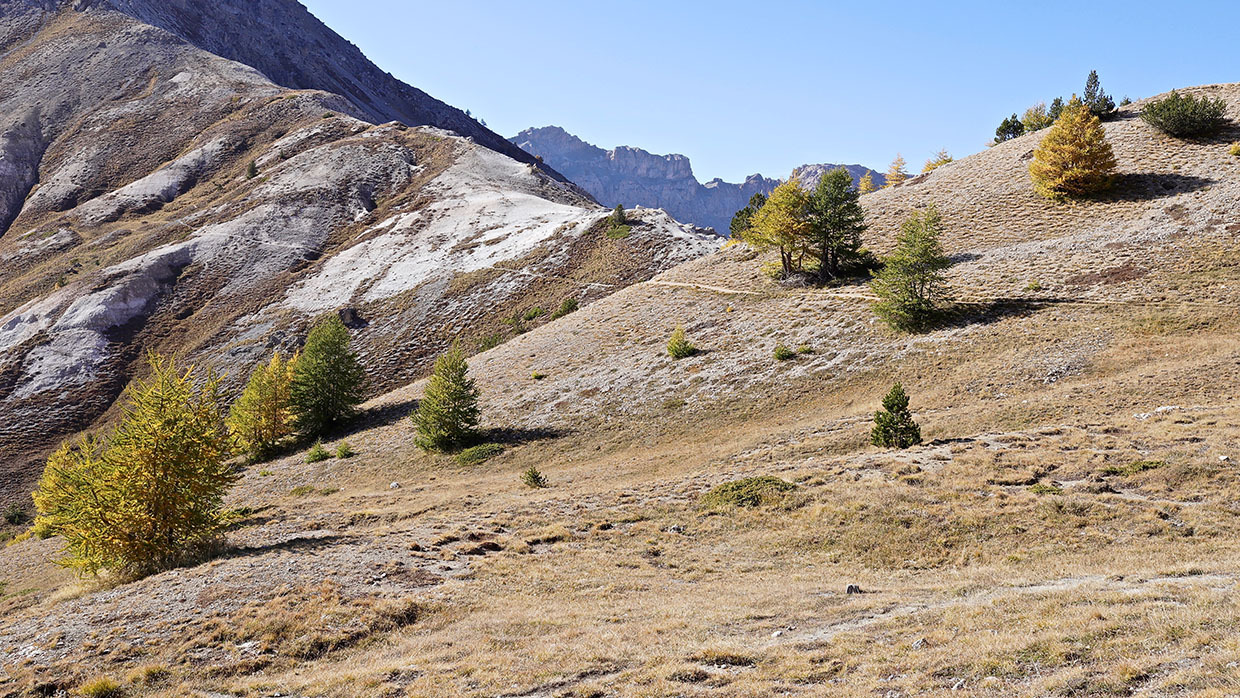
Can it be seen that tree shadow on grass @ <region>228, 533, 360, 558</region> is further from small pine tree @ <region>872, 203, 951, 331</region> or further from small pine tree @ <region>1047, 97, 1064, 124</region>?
small pine tree @ <region>1047, 97, 1064, 124</region>

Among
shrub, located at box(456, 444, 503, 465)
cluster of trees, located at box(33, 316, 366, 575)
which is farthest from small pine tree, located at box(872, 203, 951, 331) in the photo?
cluster of trees, located at box(33, 316, 366, 575)

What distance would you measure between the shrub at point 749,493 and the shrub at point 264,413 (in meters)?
39.3

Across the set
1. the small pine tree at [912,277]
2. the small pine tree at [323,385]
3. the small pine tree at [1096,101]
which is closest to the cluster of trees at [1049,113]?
the small pine tree at [1096,101]

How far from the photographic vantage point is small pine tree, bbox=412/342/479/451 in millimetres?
39875

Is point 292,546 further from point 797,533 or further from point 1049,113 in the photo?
point 1049,113

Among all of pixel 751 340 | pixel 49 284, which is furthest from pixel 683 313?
pixel 49 284

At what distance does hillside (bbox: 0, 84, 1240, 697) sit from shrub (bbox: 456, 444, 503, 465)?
104cm

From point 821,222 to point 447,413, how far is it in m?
33.6

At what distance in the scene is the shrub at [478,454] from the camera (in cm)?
3769

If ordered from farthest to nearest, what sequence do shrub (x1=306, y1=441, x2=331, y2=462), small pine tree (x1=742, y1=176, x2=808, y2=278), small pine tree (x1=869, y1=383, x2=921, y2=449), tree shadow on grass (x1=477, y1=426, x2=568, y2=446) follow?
small pine tree (x1=742, y1=176, x2=808, y2=278)
shrub (x1=306, y1=441, x2=331, y2=462)
tree shadow on grass (x1=477, y1=426, x2=568, y2=446)
small pine tree (x1=869, y1=383, x2=921, y2=449)

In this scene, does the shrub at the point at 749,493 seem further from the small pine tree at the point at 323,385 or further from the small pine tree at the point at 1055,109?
the small pine tree at the point at 1055,109

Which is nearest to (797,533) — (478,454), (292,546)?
(292,546)

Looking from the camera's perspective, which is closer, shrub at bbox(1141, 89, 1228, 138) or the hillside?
the hillside

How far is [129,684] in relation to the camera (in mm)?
12906
